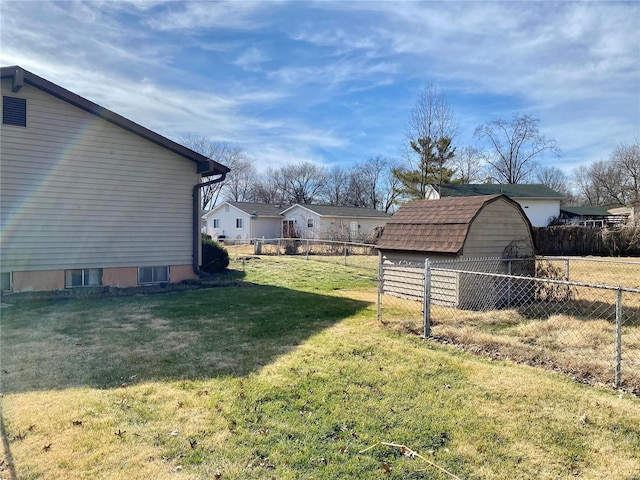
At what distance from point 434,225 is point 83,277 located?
29.8 ft

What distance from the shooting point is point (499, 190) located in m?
37.1

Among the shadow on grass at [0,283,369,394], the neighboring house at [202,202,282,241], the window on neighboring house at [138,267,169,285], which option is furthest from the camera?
the neighboring house at [202,202,282,241]

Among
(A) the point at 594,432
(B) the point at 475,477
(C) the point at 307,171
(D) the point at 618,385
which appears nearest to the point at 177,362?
(B) the point at 475,477

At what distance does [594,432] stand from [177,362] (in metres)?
4.60

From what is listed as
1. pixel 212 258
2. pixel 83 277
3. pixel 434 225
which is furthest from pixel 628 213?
pixel 83 277

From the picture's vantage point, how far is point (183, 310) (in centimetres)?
820

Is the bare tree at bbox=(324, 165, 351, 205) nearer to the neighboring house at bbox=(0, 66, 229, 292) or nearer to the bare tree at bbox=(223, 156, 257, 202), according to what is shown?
the bare tree at bbox=(223, 156, 257, 202)

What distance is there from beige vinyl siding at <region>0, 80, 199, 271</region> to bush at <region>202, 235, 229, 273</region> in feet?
5.47

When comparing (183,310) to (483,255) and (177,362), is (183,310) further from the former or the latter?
(483,255)

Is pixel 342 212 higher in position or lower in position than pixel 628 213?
lower

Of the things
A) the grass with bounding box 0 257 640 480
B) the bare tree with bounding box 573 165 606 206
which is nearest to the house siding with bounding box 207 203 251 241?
the grass with bounding box 0 257 640 480

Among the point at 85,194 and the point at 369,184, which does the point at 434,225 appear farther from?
the point at 369,184

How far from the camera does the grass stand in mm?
2975

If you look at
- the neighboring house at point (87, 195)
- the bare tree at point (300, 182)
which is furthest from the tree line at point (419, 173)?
the neighboring house at point (87, 195)
